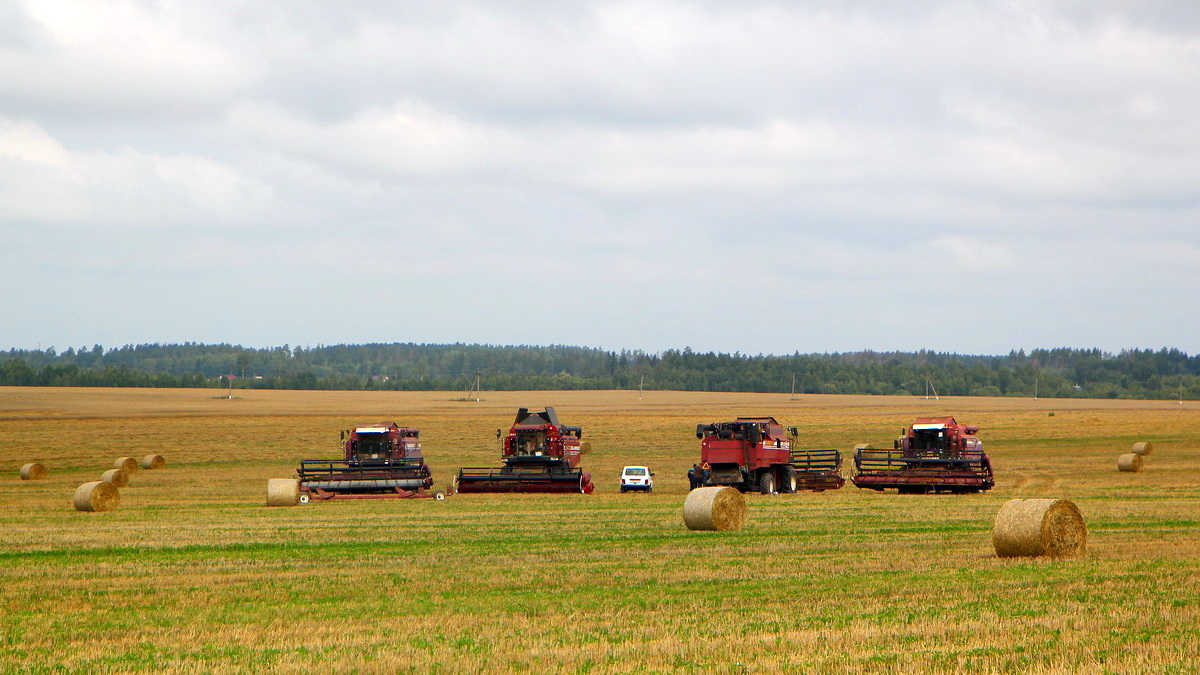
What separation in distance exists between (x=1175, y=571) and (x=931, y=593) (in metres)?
3.58

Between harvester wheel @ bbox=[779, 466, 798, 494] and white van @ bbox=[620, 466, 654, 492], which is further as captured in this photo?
white van @ bbox=[620, 466, 654, 492]

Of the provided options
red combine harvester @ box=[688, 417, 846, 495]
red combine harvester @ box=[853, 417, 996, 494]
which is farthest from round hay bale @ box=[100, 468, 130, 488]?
red combine harvester @ box=[853, 417, 996, 494]

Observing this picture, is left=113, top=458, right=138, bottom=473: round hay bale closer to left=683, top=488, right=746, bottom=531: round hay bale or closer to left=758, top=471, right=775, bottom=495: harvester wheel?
left=758, top=471, right=775, bottom=495: harvester wheel

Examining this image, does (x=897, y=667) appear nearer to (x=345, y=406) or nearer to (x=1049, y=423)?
(x=1049, y=423)

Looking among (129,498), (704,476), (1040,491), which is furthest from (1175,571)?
(129,498)

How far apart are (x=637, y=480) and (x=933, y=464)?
8147 millimetres

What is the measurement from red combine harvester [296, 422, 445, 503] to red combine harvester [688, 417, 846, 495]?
7421mm

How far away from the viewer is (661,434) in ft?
220

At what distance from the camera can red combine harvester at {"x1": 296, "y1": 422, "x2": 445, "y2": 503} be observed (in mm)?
32969

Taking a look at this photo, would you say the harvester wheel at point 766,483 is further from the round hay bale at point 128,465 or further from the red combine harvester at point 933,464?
the round hay bale at point 128,465

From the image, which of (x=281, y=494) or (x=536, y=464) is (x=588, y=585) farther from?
(x=536, y=464)

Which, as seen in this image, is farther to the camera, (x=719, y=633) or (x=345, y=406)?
(x=345, y=406)

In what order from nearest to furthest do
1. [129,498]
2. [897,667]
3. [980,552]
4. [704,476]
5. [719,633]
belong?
[897,667]
[719,633]
[980,552]
[129,498]
[704,476]

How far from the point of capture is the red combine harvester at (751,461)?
34812 millimetres
